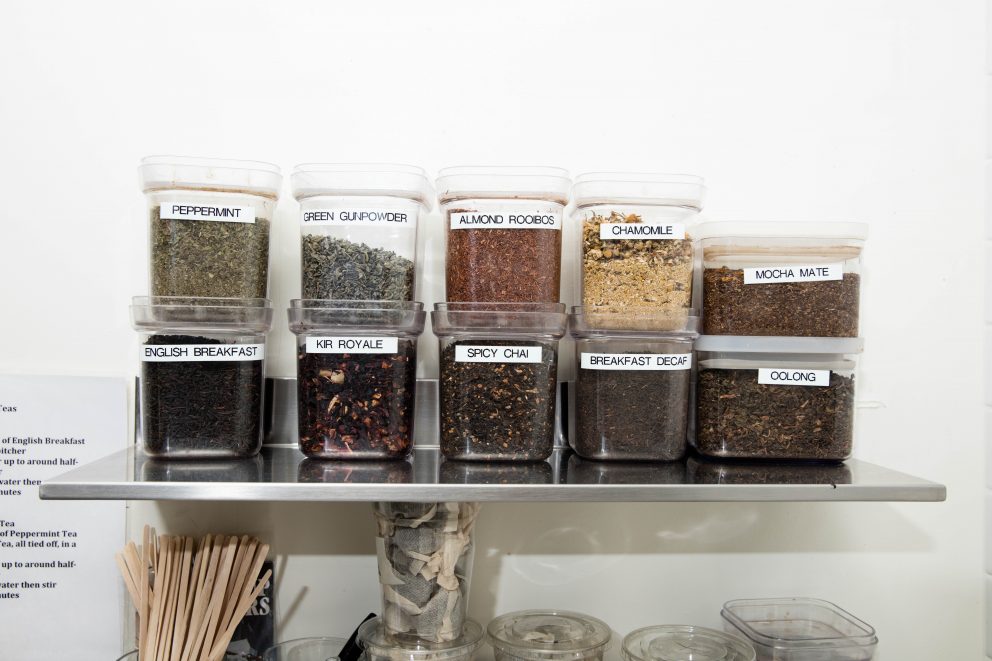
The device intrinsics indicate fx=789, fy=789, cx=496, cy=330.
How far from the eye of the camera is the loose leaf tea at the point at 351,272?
3.63 ft

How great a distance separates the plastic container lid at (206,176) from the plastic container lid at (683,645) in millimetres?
860

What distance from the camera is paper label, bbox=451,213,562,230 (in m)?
1.11

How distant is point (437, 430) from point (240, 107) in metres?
0.62

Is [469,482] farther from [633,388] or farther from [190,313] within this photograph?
[190,313]

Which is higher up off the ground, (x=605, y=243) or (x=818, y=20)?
(x=818, y=20)

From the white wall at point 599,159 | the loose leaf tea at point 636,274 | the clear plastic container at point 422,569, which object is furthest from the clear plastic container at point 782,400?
the clear plastic container at point 422,569

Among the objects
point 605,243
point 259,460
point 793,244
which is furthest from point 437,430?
point 793,244

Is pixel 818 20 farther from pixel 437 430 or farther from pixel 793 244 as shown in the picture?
pixel 437 430

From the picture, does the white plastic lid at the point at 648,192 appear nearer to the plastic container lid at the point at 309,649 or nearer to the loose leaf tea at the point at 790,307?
the loose leaf tea at the point at 790,307

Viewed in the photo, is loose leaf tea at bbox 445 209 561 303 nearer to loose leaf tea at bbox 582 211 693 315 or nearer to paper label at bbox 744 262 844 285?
loose leaf tea at bbox 582 211 693 315

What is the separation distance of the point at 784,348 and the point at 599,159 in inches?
17.2

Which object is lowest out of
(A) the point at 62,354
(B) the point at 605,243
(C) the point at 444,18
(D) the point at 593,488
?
(D) the point at 593,488

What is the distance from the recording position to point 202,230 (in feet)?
3.58

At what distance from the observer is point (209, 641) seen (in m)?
1.14
